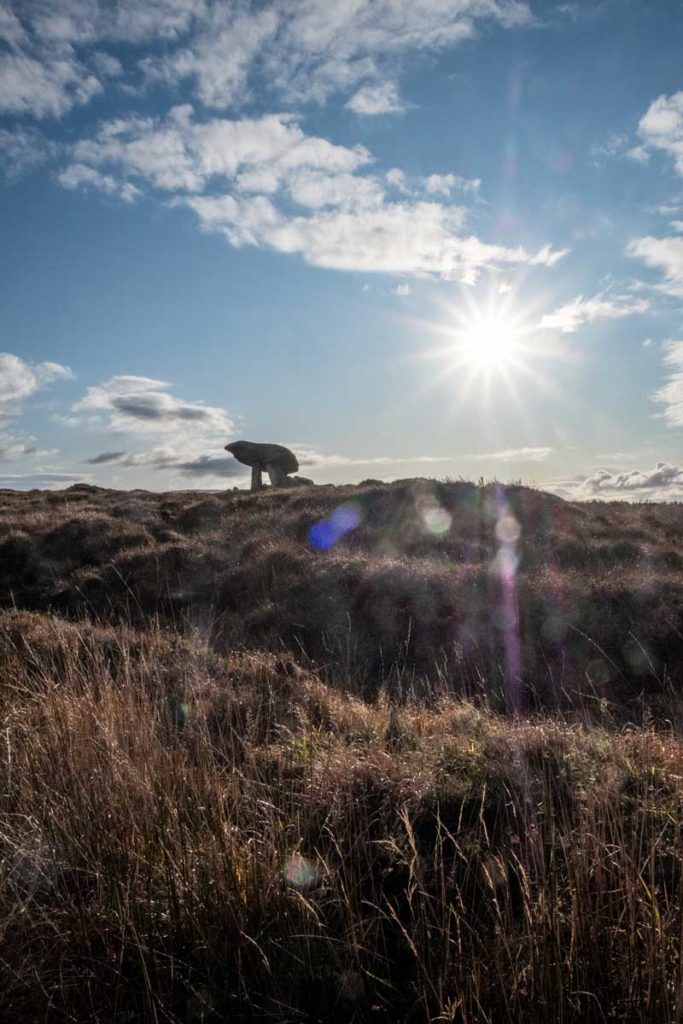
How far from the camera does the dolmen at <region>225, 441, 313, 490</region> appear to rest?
3891 cm

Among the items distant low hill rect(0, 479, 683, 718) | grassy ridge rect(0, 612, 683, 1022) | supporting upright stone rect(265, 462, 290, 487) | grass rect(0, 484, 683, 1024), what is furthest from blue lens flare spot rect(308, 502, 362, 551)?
supporting upright stone rect(265, 462, 290, 487)

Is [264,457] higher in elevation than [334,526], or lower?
higher

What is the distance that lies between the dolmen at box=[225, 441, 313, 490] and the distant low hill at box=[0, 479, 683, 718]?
15.6 m

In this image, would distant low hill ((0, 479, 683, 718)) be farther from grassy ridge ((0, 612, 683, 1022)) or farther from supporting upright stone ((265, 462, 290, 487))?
supporting upright stone ((265, 462, 290, 487))

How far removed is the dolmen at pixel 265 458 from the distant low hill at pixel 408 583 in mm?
15640

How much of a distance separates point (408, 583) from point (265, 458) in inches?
1086

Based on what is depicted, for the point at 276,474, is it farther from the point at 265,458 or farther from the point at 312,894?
the point at 312,894

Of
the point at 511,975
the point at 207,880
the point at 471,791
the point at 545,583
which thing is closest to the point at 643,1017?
the point at 511,975

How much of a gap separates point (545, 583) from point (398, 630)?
280 cm

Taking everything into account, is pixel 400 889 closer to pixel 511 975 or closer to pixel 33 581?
pixel 511 975

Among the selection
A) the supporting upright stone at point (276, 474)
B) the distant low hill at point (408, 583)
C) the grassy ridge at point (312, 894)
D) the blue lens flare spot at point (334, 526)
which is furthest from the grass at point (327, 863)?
the supporting upright stone at point (276, 474)

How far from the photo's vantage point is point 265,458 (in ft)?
128

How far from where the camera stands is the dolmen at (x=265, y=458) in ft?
128

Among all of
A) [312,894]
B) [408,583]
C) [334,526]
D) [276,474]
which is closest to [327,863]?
[312,894]
